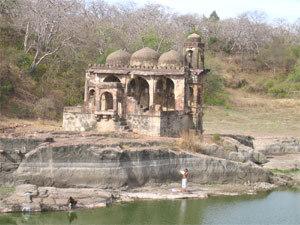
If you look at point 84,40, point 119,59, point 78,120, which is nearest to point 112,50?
point 84,40

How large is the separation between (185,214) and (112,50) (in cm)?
2788

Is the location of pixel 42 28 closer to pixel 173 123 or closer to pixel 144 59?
pixel 144 59

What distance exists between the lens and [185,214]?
24.2 meters

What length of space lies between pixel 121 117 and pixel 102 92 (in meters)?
1.59

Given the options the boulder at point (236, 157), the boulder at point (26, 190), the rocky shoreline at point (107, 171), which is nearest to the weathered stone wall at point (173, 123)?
the rocky shoreline at point (107, 171)

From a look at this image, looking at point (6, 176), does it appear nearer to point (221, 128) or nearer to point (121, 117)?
point (121, 117)

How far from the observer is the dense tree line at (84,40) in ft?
146

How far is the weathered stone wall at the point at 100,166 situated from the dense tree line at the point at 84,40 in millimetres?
16472

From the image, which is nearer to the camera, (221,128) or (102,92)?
A: (102,92)

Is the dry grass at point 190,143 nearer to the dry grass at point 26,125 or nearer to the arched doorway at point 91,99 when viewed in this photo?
the arched doorway at point 91,99

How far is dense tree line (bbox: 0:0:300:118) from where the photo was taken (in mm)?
44531

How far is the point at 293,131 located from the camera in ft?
151

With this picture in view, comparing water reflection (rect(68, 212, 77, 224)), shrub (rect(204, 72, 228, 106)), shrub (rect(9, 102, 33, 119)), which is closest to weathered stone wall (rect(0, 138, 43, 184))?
water reflection (rect(68, 212, 77, 224))

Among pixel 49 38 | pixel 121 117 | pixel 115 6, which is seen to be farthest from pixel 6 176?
pixel 115 6
